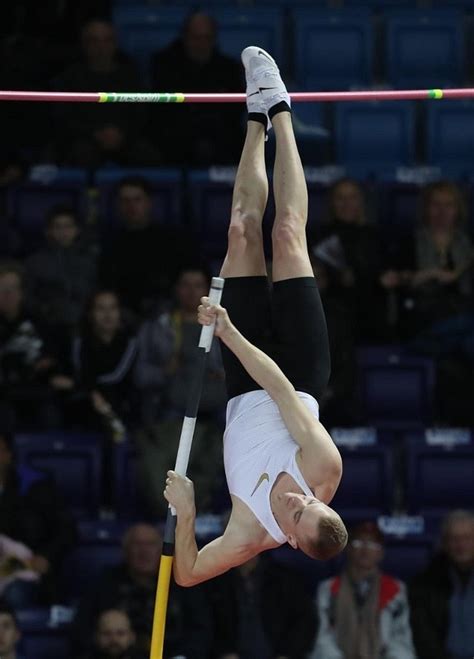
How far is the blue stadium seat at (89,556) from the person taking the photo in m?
11.7

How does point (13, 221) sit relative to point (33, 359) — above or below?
above

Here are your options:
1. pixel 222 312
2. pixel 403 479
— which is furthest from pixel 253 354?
pixel 403 479

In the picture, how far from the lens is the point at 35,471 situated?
11.7 m

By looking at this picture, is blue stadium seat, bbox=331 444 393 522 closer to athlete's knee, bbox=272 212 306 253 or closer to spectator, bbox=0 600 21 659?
spectator, bbox=0 600 21 659

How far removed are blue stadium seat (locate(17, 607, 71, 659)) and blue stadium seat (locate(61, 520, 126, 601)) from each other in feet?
1.54

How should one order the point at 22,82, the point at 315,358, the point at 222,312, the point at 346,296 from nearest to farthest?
the point at 222,312 < the point at 315,358 < the point at 346,296 < the point at 22,82

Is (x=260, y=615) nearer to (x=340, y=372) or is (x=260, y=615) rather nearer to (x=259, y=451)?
(x=340, y=372)

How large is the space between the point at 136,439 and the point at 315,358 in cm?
358

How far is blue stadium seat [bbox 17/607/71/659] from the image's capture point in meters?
11.2

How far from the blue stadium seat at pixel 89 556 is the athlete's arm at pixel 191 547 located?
3410mm

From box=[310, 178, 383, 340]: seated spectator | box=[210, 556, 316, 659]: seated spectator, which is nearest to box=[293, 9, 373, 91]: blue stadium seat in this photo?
box=[310, 178, 383, 340]: seated spectator

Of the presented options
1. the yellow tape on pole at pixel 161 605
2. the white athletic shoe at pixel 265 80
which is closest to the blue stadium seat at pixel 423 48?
the white athletic shoe at pixel 265 80

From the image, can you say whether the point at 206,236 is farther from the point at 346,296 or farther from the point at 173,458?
the point at 173,458

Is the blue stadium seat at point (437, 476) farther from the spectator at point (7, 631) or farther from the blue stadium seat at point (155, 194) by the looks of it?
the spectator at point (7, 631)
